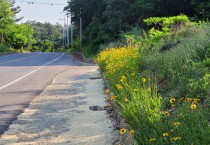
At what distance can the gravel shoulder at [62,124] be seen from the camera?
6.48 metres

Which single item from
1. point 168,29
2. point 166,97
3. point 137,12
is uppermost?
point 137,12

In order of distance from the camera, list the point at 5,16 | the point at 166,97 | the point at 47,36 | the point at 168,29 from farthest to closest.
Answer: the point at 47,36
the point at 5,16
the point at 168,29
the point at 166,97

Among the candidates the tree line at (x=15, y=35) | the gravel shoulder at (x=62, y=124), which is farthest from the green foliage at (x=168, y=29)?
the tree line at (x=15, y=35)

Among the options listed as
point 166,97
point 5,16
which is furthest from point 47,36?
point 166,97

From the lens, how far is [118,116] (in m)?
7.55

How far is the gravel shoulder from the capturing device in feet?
21.2

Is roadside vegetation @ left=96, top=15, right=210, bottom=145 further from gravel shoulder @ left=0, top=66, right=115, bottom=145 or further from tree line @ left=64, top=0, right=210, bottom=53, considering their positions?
tree line @ left=64, top=0, right=210, bottom=53

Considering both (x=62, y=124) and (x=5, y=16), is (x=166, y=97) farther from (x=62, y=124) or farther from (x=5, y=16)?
(x=5, y=16)

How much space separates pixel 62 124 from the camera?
25.1 ft

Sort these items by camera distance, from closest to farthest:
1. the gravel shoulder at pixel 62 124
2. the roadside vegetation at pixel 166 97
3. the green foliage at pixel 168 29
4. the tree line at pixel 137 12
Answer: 1. the roadside vegetation at pixel 166 97
2. the gravel shoulder at pixel 62 124
3. the green foliage at pixel 168 29
4. the tree line at pixel 137 12

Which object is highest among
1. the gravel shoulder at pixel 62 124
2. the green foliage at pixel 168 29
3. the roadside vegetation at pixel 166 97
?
the green foliage at pixel 168 29

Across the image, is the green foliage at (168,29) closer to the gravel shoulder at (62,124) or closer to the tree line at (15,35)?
the gravel shoulder at (62,124)

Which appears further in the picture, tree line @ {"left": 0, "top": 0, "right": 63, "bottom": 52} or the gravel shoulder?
tree line @ {"left": 0, "top": 0, "right": 63, "bottom": 52}

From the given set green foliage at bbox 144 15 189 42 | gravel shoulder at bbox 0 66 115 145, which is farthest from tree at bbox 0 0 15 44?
gravel shoulder at bbox 0 66 115 145
